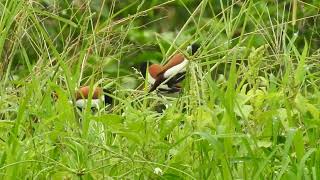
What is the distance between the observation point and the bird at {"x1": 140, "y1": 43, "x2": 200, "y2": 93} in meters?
2.45

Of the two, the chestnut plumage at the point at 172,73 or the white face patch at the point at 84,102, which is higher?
the chestnut plumage at the point at 172,73

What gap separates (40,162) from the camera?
2.14 m

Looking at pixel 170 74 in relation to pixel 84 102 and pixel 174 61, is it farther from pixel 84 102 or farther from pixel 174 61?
pixel 84 102

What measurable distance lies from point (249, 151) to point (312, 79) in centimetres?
50

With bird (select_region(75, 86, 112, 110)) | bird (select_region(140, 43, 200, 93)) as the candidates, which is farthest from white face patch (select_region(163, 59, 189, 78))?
bird (select_region(75, 86, 112, 110))

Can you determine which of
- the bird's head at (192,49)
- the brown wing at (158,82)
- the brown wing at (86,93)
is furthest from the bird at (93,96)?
the bird's head at (192,49)

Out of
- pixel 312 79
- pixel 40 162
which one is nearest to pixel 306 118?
pixel 312 79

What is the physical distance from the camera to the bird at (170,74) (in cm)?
245

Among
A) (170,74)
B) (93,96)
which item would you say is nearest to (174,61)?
(170,74)

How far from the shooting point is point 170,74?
251cm

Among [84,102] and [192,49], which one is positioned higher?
[192,49]

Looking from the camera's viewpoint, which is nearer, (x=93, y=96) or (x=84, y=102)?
(x=84, y=102)

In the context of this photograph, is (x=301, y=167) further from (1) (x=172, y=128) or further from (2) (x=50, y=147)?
(2) (x=50, y=147)

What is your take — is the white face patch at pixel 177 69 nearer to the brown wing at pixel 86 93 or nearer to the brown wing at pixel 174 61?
the brown wing at pixel 174 61
